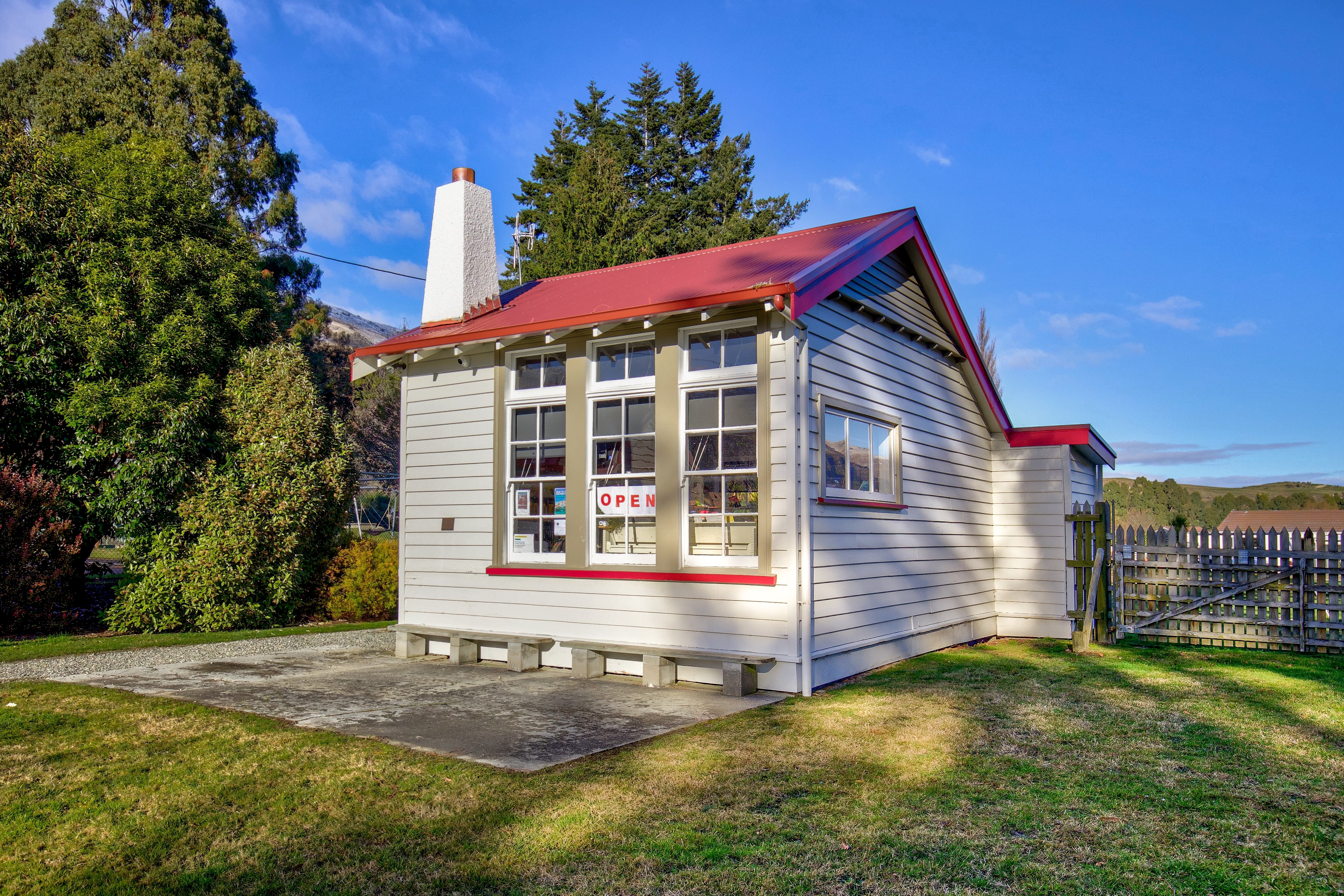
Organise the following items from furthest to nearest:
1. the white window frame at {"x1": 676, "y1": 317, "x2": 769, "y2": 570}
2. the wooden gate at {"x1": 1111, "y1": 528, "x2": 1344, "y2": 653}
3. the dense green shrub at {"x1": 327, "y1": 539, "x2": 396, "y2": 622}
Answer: the dense green shrub at {"x1": 327, "y1": 539, "x2": 396, "y2": 622} < the wooden gate at {"x1": 1111, "y1": 528, "x2": 1344, "y2": 653} < the white window frame at {"x1": 676, "y1": 317, "x2": 769, "y2": 570}

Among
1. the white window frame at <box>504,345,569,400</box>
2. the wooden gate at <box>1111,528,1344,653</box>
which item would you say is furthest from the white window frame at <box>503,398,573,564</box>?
the wooden gate at <box>1111,528,1344,653</box>

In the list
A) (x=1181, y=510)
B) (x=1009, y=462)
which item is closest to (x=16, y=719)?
(x=1009, y=462)

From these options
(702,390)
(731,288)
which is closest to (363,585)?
(702,390)

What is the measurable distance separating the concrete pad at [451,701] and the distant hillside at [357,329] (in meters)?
9.96

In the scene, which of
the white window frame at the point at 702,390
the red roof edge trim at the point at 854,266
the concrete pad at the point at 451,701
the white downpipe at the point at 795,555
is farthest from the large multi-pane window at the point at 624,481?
the red roof edge trim at the point at 854,266

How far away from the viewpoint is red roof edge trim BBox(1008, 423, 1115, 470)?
40.3 feet

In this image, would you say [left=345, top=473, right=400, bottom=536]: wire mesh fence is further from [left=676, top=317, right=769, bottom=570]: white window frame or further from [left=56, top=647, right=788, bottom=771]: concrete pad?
[left=676, top=317, right=769, bottom=570]: white window frame

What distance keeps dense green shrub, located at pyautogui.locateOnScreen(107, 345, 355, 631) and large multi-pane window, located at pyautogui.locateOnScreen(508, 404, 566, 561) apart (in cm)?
615

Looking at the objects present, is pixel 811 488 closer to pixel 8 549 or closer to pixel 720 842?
pixel 720 842

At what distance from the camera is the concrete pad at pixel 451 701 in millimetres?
5953

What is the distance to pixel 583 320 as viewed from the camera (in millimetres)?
8477

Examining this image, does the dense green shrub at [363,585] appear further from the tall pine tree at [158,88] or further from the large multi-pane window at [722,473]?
the tall pine tree at [158,88]

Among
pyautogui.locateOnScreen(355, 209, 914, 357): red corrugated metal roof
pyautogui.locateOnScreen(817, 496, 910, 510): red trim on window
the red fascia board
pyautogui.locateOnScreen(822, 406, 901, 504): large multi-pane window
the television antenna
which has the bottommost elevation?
pyautogui.locateOnScreen(817, 496, 910, 510): red trim on window

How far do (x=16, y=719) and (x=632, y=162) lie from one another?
32.4 metres
